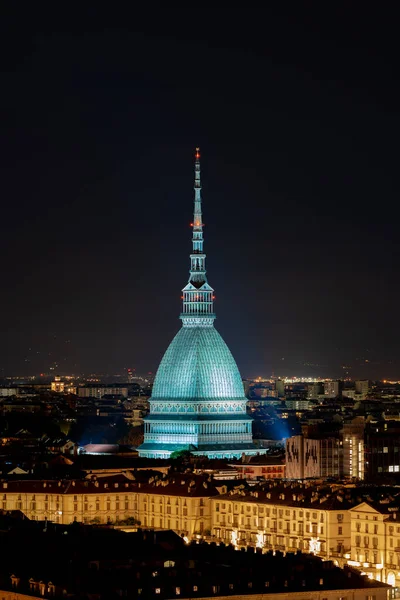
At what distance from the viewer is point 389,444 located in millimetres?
140375

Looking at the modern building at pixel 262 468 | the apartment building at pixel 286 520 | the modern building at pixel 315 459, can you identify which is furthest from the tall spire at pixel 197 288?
the apartment building at pixel 286 520

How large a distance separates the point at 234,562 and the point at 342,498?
20.7 metres

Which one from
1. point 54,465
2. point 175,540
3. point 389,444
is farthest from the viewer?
point 389,444

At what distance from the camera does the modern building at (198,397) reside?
499 feet

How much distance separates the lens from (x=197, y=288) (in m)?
156

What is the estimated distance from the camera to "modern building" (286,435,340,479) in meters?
138

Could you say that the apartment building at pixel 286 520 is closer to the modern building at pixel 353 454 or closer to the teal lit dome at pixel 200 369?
the modern building at pixel 353 454

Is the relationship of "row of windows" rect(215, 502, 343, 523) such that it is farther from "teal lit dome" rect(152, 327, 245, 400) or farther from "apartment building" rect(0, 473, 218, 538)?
"teal lit dome" rect(152, 327, 245, 400)

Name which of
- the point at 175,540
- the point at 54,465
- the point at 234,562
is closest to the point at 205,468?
the point at 54,465

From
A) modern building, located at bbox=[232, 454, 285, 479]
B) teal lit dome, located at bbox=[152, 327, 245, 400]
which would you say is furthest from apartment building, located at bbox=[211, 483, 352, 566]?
teal lit dome, located at bbox=[152, 327, 245, 400]

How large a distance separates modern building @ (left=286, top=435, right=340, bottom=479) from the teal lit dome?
47.6 ft

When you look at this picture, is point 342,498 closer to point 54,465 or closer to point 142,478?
point 142,478

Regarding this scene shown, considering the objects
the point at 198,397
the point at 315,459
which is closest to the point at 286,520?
the point at 315,459

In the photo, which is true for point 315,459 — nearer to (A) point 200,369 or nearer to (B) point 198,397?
(B) point 198,397
